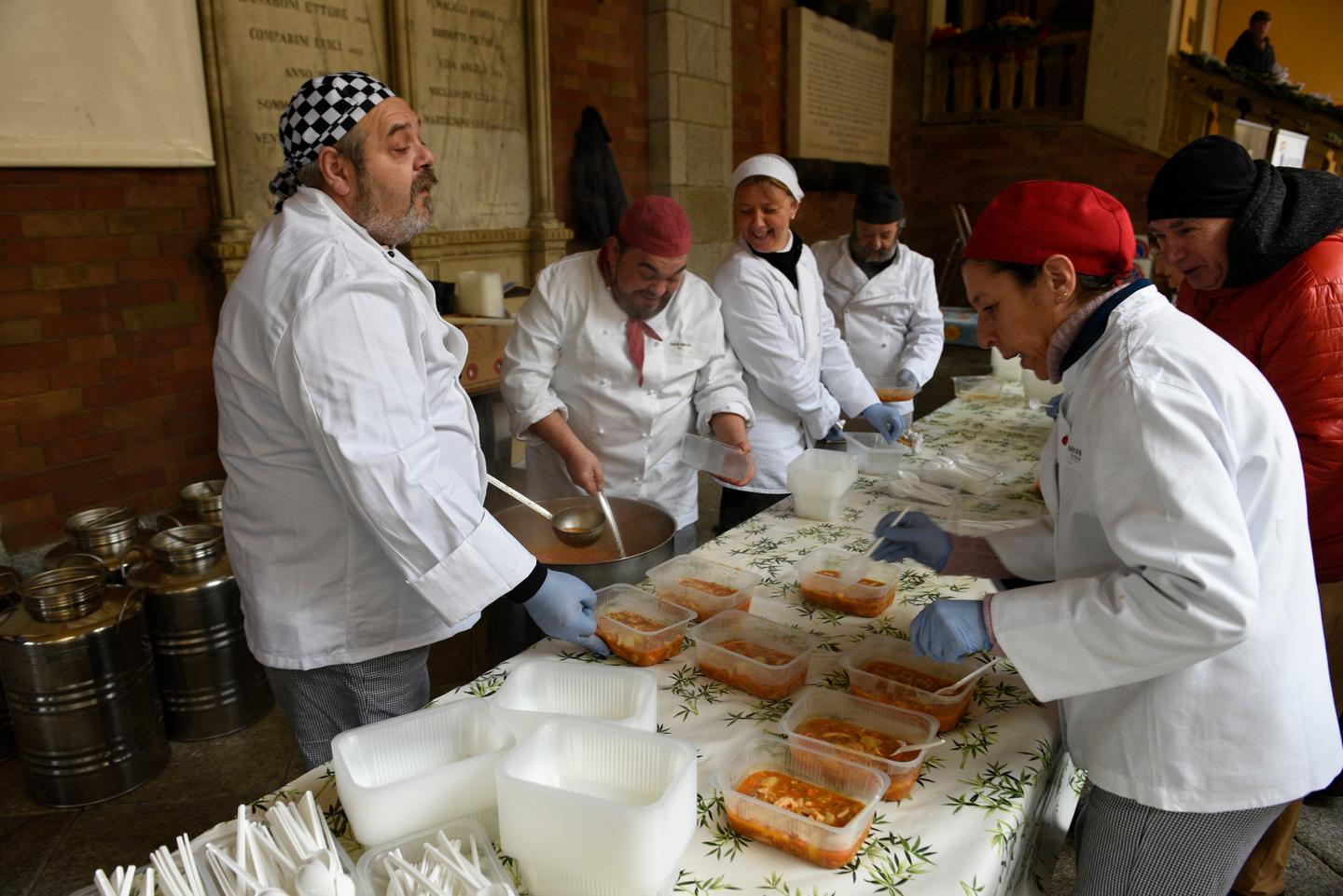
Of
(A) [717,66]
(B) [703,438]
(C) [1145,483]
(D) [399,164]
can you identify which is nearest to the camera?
(C) [1145,483]

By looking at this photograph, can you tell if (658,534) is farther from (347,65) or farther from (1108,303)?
(347,65)

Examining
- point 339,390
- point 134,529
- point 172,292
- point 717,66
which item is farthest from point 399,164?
point 717,66

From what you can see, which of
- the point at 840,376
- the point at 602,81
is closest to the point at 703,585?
the point at 840,376

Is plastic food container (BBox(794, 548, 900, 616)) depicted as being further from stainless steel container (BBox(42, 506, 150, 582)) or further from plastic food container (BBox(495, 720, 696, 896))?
stainless steel container (BBox(42, 506, 150, 582))

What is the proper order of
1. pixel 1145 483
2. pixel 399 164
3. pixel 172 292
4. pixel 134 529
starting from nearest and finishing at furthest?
1. pixel 1145 483
2. pixel 399 164
3. pixel 134 529
4. pixel 172 292

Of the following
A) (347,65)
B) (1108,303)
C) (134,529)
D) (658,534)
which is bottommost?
(134,529)

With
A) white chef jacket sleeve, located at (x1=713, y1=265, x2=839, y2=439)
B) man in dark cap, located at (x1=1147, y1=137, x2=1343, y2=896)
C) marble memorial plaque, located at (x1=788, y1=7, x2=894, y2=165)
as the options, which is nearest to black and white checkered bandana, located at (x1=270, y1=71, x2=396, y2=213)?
white chef jacket sleeve, located at (x1=713, y1=265, x2=839, y2=439)

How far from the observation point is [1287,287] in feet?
6.87

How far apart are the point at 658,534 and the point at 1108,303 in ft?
3.68

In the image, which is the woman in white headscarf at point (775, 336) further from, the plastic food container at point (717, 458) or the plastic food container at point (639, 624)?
the plastic food container at point (639, 624)

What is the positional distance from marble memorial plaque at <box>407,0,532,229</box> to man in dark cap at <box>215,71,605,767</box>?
288 centimetres

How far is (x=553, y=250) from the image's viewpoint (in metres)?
5.28

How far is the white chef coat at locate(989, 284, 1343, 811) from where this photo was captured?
110cm

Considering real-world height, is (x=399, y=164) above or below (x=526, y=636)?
above
